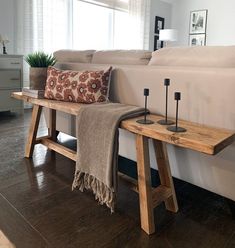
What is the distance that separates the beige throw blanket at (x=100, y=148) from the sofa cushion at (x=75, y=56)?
31.0 inches

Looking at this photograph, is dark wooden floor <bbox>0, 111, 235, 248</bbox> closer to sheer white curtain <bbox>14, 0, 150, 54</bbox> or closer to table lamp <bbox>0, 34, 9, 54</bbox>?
table lamp <bbox>0, 34, 9, 54</bbox>

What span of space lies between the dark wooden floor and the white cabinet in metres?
1.83

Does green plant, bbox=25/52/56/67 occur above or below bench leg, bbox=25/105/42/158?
above

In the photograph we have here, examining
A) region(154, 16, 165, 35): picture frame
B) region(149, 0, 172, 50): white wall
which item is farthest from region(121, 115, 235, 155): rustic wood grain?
region(154, 16, 165, 35): picture frame

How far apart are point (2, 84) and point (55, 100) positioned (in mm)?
1848

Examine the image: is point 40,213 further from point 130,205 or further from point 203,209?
point 203,209

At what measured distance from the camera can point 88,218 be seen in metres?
1.29

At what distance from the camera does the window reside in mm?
4473

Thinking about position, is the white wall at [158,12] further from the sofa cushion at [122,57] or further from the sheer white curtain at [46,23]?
the sofa cushion at [122,57]

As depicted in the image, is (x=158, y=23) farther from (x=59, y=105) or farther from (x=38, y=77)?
(x=59, y=105)

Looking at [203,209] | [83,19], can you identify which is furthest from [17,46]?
[203,209]

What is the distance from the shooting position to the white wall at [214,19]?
5012 millimetres

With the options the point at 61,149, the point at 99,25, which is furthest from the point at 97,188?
the point at 99,25

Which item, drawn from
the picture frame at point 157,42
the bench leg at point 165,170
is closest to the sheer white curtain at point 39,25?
the picture frame at point 157,42
